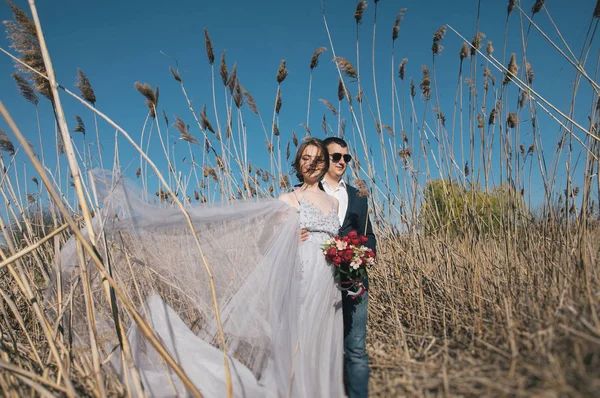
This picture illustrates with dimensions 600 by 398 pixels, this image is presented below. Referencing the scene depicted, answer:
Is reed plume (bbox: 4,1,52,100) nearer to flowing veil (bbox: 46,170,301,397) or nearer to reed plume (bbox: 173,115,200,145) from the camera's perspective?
flowing veil (bbox: 46,170,301,397)

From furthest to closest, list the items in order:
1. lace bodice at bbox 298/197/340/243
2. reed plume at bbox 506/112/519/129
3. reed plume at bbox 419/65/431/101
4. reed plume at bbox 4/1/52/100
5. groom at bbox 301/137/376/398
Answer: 1. reed plume at bbox 419/65/431/101
2. reed plume at bbox 506/112/519/129
3. lace bodice at bbox 298/197/340/243
4. groom at bbox 301/137/376/398
5. reed plume at bbox 4/1/52/100

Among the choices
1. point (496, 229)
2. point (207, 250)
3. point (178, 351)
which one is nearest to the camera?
point (178, 351)

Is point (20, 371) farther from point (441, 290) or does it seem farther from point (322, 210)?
point (441, 290)

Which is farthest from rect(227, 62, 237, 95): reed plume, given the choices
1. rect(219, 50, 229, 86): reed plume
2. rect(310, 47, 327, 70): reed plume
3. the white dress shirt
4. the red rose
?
the red rose

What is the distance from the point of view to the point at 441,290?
2.77 metres

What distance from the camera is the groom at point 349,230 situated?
212 centimetres

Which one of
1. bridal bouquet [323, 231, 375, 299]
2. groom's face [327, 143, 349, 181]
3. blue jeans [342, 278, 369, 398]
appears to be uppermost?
groom's face [327, 143, 349, 181]

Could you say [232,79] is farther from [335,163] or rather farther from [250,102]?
[335,163]

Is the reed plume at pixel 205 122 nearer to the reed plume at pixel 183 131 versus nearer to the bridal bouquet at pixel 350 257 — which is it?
the reed plume at pixel 183 131

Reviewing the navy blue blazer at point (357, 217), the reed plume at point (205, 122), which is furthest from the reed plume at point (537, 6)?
the reed plume at point (205, 122)

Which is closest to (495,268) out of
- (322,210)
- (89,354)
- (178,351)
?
(322,210)

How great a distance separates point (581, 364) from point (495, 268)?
1.48 m

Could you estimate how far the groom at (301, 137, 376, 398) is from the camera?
2115 millimetres

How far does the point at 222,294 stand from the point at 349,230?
997mm
